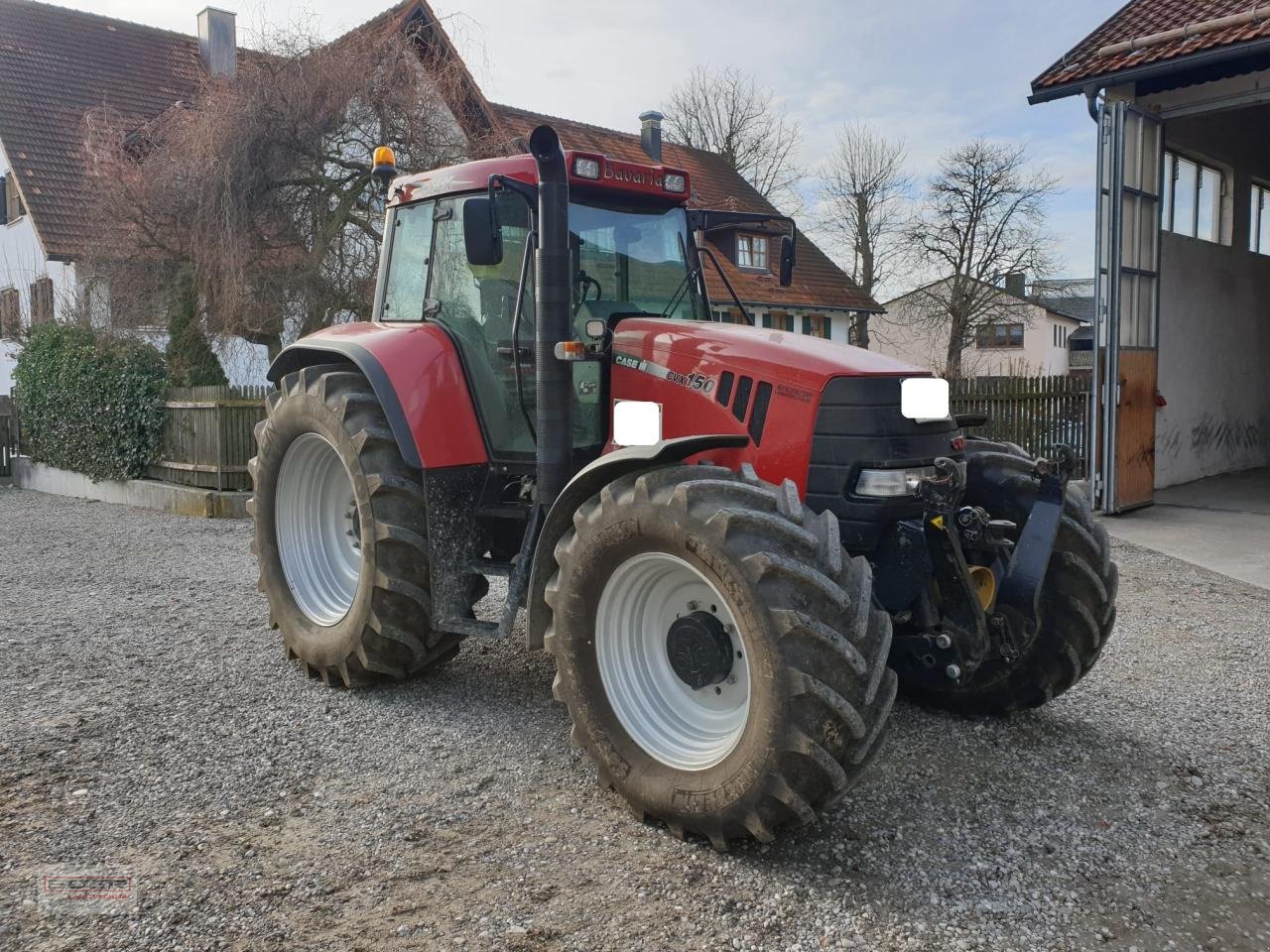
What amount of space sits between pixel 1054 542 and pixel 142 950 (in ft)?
10.8

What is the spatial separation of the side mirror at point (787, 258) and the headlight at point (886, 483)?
149cm

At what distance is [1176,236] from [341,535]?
11182mm

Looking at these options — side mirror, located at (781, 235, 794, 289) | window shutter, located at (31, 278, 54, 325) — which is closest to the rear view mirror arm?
side mirror, located at (781, 235, 794, 289)

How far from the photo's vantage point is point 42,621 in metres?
6.29

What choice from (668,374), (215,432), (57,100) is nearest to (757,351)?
(668,374)

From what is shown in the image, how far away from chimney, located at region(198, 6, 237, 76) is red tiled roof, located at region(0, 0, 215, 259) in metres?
0.42

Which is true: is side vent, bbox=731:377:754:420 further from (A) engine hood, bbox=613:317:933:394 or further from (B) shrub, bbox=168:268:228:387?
(B) shrub, bbox=168:268:228:387

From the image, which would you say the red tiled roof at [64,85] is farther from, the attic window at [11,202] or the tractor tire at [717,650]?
the tractor tire at [717,650]

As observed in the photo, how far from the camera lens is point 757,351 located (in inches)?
147

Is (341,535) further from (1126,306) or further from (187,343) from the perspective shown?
(1126,306)

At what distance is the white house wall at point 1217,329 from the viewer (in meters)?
12.4

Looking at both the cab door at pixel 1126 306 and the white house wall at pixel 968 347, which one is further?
the white house wall at pixel 968 347

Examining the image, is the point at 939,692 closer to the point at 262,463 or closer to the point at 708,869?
the point at 708,869

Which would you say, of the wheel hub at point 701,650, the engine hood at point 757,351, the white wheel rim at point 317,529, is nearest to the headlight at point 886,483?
the engine hood at point 757,351
